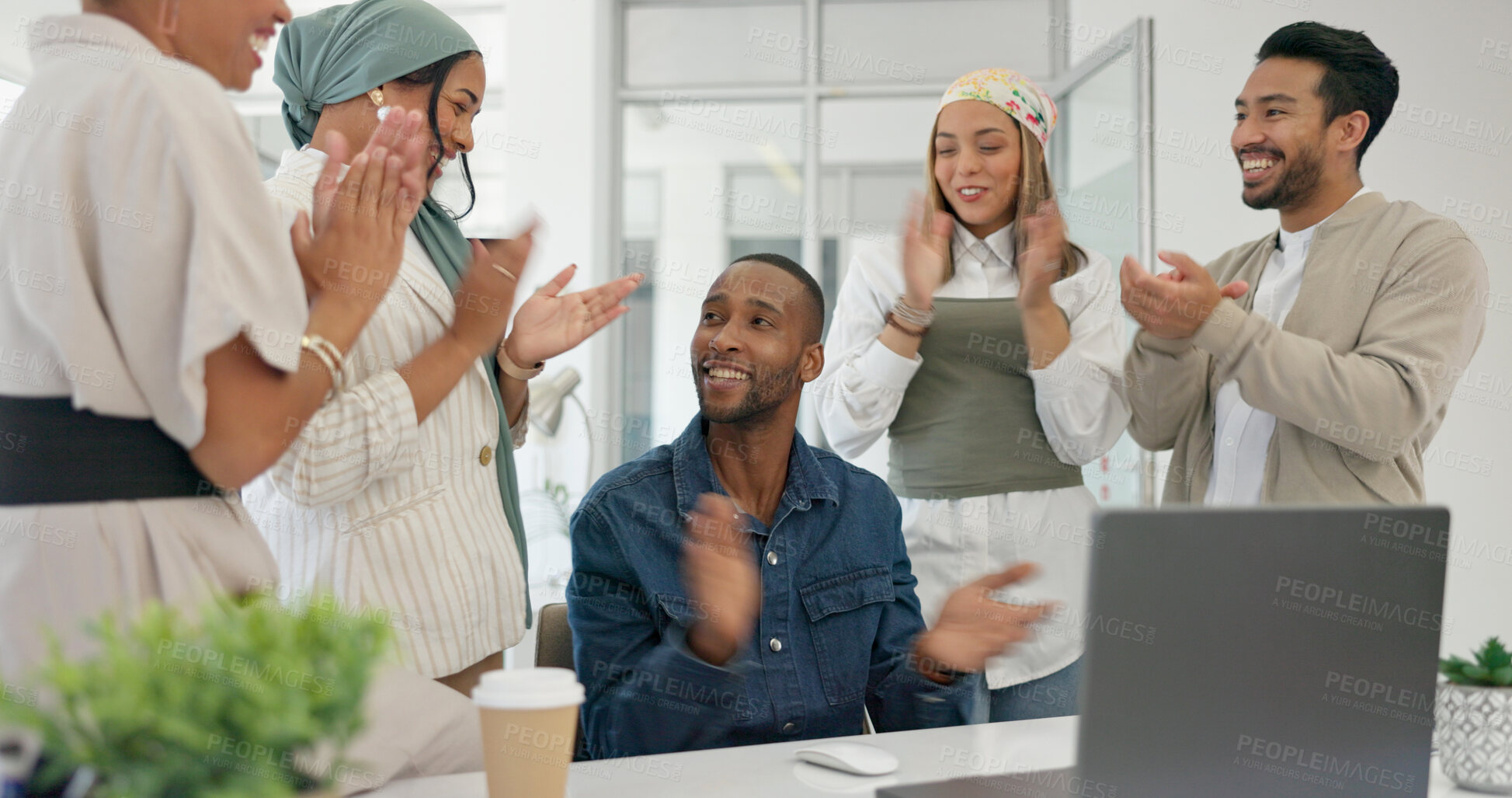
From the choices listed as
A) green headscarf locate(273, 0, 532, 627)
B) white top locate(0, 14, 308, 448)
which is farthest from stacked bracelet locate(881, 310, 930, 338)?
white top locate(0, 14, 308, 448)

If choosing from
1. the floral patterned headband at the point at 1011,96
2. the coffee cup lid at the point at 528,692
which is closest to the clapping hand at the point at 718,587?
the coffee cup lid at the point at 528,692

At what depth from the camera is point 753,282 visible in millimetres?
1818

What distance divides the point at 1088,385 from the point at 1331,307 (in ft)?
1.36

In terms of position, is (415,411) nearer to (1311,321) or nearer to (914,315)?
(914,315)

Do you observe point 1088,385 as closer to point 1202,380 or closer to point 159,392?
point 1202,380

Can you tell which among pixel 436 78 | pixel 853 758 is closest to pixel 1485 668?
pixel 853 758

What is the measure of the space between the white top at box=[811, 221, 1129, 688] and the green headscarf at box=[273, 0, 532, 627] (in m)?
0.72

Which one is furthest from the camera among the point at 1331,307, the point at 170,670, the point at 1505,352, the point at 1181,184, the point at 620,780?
the point at 1181,184

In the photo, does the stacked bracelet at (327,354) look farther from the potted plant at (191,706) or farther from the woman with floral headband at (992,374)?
the woman with floral headband at (992,374)

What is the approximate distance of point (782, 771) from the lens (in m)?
1.09

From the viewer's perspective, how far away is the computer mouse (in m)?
1.08

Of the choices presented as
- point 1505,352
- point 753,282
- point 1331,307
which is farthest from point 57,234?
point 1505,352

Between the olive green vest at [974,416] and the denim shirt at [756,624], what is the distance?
0.98 feet

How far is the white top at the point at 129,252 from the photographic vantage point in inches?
34.3
